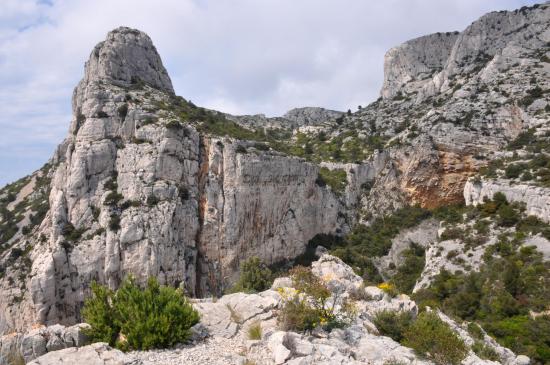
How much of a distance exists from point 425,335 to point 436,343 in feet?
1.50

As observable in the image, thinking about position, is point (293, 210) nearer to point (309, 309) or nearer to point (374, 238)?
point (374, 238)

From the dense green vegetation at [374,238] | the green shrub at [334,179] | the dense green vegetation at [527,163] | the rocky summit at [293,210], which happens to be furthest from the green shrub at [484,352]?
the green shrub at [334,179]

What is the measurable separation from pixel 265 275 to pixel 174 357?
1785 centimetres

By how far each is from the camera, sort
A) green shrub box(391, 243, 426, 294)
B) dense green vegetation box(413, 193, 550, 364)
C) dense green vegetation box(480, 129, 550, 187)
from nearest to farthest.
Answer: dense green vegetation box(413, 193, 550, 364)
dense green vegetation box(480, 129, 550, 187)
green shrub box(391, 243, 426, 294)

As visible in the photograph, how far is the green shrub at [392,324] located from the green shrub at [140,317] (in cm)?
607

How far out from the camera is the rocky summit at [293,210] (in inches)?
1013

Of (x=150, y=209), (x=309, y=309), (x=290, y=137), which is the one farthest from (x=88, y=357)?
(x=290, y=137)

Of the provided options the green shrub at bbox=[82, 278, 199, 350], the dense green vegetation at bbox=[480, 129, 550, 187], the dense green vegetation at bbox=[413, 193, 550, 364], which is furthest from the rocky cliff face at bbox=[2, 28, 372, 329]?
the green shrub at bbox=[82, 278, 199, 350]

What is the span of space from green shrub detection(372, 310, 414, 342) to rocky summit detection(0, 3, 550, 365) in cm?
9

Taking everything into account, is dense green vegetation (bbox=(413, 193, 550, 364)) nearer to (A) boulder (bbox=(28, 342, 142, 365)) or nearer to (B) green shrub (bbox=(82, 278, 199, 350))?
(B) green shrub (bbox=(82, 278, 199, 350))

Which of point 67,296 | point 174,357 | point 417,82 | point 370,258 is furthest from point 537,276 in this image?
point 417,82

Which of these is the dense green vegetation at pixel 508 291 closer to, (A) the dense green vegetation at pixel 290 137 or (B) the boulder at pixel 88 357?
(B) the boulder at pixel 88 357

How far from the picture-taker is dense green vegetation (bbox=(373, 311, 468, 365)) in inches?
473

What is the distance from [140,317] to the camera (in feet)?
38.3
